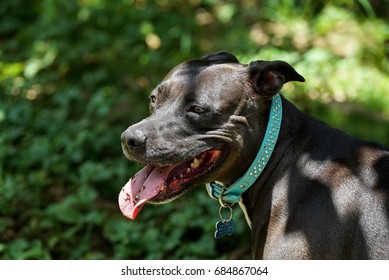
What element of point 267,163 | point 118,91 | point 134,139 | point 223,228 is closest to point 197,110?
point 134,139

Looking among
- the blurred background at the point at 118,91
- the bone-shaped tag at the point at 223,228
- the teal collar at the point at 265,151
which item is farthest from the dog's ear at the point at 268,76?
the blurred background at the point at 118,91

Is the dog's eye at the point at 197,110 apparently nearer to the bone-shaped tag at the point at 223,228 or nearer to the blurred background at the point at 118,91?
the bone-shaped tag at the point at 223,228

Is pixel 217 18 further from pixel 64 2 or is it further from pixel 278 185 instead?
pixel 278 185

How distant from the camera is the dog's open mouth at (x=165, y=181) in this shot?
13.9 feet

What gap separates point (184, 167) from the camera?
4.29m

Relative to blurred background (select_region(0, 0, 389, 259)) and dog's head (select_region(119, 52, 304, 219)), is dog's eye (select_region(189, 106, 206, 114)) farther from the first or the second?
blurred background (select_region(0, 0, 389, 259))

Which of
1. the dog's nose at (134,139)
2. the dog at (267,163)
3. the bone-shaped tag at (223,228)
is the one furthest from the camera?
the bone-shaped tag at (223,228)

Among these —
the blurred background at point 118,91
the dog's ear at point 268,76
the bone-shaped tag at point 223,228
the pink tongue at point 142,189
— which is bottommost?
the blurred background at point 118,91

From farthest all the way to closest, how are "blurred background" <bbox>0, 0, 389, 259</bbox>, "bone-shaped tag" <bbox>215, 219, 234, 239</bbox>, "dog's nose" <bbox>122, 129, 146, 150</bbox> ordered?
"blurred background" <bbox>0, 0, 389, 259</bbox>, "bone-shaped tag" <bbox>215, 219, 234, 239</bbox>, "dog's nose" <bbox>122, 129, 146, 150</bbox>

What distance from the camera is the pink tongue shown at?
422 cm

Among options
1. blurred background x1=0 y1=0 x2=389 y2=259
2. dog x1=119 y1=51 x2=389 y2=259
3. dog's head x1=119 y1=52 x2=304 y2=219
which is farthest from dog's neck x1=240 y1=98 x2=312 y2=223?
blurred background x1=0 y1=0 x2=389 y2=259

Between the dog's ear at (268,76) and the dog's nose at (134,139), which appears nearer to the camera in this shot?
the dog's nose at (134,139)

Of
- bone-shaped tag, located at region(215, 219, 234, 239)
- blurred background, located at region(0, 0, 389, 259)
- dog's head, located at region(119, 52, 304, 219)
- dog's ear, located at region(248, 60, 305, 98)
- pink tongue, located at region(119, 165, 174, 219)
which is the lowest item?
blurred background, located at region(0, 0, 389, 259)

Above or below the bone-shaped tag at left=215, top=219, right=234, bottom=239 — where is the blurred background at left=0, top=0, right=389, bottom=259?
below
